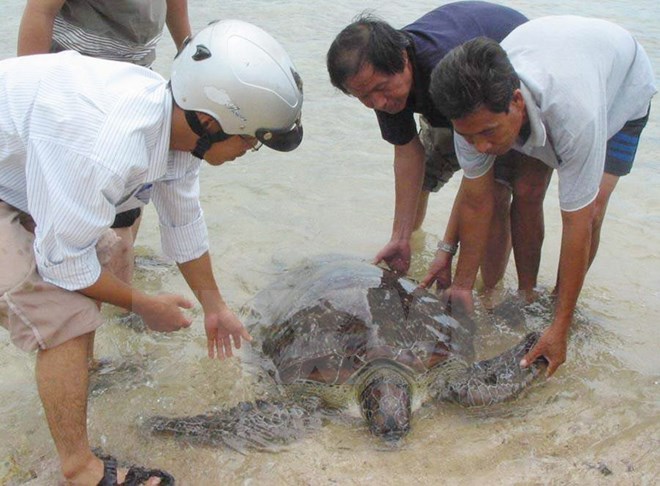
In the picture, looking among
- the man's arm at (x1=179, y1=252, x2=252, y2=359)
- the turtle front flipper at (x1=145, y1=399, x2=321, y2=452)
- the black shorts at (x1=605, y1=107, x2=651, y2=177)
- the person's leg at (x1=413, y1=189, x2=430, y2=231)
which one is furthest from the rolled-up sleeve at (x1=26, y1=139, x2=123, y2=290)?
the person's leg at (x1=413, y1=189, x2=430, y2=231)

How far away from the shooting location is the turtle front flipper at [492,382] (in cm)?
256

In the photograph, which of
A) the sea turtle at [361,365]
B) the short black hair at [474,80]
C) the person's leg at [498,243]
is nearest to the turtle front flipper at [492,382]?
the sea turtle at [361,365]

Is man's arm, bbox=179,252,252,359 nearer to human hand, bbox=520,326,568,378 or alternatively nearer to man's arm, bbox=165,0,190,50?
human hand, bbox=520,326,568,378

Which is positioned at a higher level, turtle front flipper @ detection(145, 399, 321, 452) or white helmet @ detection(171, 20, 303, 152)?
white helmet @ detection(171, 20, 303, 152)

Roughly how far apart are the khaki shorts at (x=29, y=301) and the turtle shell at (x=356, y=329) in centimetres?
102

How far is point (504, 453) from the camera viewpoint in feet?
7.65

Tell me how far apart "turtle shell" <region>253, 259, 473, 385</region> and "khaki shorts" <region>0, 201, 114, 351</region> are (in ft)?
3.35

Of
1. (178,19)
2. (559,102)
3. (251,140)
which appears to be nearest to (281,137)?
(251,140)

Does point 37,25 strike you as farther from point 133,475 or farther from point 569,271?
point 569,271

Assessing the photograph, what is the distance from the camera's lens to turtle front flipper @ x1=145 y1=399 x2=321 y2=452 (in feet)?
7.82

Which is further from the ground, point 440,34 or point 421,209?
point 440,34

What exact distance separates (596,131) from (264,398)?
5.31ft

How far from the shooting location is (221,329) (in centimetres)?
234

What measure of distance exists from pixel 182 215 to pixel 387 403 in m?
1.02
